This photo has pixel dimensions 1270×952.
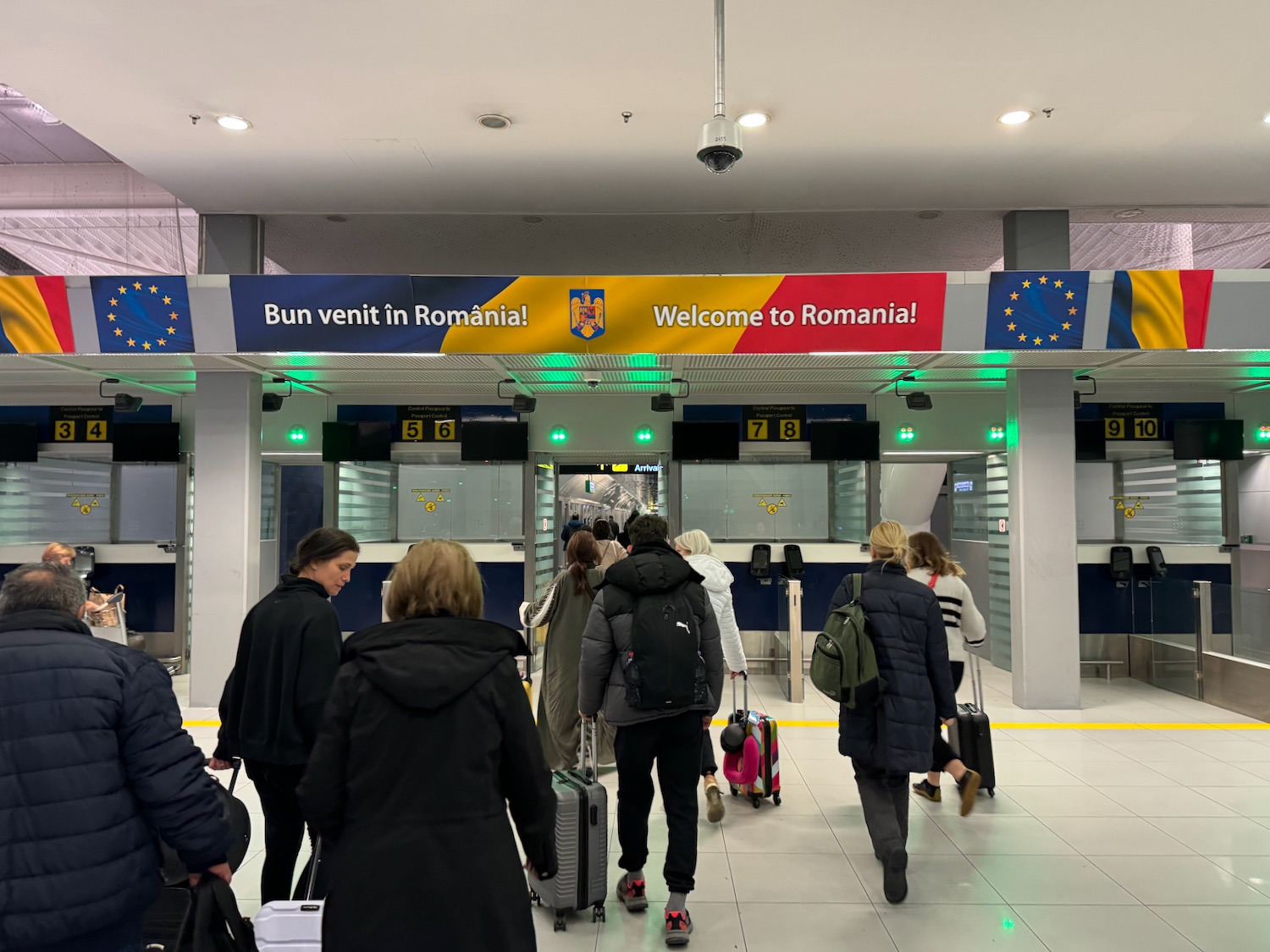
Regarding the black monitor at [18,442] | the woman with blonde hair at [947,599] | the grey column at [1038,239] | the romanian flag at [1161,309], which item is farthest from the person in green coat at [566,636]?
the black monitor at [18,442]

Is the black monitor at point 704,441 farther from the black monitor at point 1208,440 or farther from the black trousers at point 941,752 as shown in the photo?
the black trousers at point 941,752

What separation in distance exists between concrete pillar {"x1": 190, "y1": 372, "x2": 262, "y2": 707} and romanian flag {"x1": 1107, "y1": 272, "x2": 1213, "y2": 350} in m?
6.58

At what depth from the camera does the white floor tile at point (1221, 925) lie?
315 centimetres

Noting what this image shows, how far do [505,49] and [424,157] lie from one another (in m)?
1.52

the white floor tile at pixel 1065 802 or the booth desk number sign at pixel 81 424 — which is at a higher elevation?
the booth desk number sign at pixel 81 424

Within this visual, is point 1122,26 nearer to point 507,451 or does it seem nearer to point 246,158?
point 246,158

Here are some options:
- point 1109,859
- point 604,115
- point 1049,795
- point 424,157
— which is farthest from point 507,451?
point 1109,859

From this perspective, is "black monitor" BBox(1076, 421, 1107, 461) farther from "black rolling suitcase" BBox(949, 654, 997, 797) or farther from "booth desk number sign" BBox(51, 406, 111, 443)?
"booth desk number sign" BBox(51, 406, 111, 443)

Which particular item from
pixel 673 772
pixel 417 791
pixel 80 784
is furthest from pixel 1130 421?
pixel 80 784

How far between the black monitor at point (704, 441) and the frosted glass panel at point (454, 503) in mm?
2236

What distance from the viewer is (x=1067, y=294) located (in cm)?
542

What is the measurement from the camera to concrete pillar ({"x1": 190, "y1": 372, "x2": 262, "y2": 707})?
6.77m

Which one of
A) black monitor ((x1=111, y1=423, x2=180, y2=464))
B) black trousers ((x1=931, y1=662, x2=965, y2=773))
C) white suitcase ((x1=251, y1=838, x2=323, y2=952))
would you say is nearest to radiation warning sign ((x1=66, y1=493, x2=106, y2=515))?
black monitor ((x1=111, y1=423, x2=180, y2=464))

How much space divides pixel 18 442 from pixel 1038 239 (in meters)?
10.5
